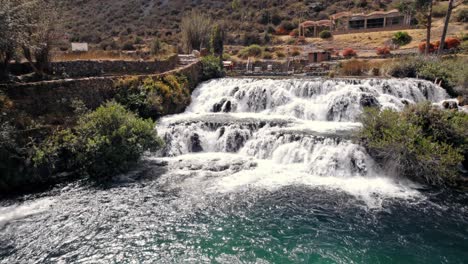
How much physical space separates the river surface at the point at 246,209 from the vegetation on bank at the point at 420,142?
1.85 feet

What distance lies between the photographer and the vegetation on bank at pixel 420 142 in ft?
39.6

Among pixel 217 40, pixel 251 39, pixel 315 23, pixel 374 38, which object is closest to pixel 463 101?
pixel 217 40

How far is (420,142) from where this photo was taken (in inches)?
487

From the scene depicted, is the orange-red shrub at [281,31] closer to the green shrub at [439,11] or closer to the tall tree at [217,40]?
the green shrub at [439,11]

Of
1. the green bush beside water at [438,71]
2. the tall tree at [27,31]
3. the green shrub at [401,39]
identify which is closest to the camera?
the tall tree at [27,31]

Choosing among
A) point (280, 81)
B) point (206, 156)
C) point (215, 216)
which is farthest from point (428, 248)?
point (280, 81)

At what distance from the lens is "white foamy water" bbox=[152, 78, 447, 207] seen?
13.0 m

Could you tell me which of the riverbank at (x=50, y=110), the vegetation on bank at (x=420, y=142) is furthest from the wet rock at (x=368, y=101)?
the riverbank at (x=50, y=110)

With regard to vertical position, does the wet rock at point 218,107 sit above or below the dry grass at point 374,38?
below

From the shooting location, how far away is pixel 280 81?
72.5 feet

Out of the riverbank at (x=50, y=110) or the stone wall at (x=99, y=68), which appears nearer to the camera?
the riverbank at (x=50, y=110)

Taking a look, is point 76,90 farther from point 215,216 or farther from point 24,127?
point 215,216

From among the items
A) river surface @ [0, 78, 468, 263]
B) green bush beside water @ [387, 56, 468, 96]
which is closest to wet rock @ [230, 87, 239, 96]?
river surface @ [0, 78, 468, 263]

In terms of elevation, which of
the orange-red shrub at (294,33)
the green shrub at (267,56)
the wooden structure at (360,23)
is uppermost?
the wooden structure at (360,23)
